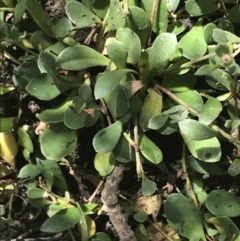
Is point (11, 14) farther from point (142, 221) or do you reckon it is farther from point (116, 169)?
point (142, 221)

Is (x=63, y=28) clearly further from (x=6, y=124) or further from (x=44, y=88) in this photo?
(x=6, y=124)

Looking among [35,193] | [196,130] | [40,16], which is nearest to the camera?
[196,130]

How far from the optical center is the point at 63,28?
1039 millimetres

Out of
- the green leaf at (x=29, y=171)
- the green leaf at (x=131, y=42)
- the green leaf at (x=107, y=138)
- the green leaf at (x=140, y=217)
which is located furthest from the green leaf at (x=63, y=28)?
the green leaf at (x=140, y=217)

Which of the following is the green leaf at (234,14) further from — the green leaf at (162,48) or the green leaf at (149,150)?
the green leaf at (149,150)

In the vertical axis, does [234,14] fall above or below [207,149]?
above

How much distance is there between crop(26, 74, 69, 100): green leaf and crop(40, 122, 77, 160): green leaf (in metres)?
0.07

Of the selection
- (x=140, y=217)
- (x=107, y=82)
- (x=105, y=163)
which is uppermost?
(x=107, y=82)

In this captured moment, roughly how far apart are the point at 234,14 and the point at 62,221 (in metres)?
0.57

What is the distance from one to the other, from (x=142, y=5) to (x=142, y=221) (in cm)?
47

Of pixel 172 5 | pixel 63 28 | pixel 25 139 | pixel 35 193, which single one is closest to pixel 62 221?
pixel 35 193

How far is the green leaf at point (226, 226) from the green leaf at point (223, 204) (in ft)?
0.07

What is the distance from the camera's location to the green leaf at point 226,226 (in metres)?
1.05

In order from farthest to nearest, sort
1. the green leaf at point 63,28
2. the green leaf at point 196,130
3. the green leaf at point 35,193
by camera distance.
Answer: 1. the green leaf at point 35,193
2. the green leaf at point 63,28
3. the green leaf at point 196,130
